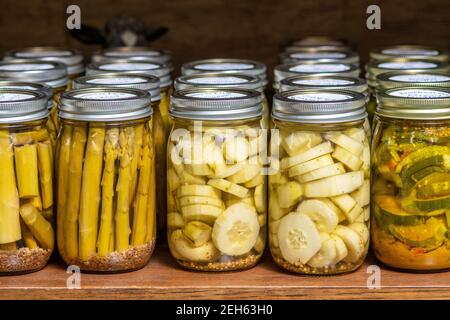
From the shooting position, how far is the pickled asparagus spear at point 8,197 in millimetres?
1118

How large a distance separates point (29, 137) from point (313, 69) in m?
0.47

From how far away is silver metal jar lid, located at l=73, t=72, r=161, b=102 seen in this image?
1246mm

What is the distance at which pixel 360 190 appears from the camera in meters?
1.15

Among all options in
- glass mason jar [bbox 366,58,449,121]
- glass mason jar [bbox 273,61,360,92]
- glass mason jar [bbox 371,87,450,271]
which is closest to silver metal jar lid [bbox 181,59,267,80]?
glass mason jar [bbox 273,61,360,92]

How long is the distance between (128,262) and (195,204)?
0.12 m

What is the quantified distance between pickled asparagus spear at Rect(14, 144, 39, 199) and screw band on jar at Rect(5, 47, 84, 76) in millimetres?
371

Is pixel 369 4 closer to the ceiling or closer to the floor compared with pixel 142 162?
closer to the ceiling

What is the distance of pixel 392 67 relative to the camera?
4.61ft

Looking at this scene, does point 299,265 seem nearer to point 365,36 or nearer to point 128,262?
point 128,262

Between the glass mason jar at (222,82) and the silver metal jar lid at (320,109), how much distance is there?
12cm

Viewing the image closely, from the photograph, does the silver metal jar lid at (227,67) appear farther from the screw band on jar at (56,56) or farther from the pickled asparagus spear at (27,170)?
the pickled asparagus spear at (27,170)

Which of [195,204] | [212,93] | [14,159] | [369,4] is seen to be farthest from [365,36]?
[14,159]

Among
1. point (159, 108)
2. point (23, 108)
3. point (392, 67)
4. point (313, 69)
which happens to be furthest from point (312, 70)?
point (23, 108)

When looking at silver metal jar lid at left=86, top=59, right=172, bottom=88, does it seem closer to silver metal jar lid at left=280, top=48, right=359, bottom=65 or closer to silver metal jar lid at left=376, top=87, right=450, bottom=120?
silver metal jar lid at left=280, top=48, right=359, bottom=65
